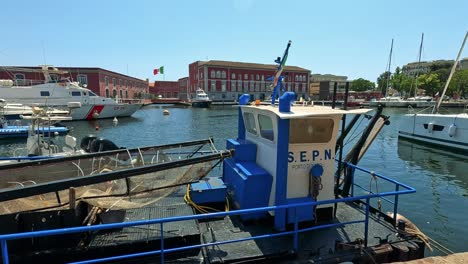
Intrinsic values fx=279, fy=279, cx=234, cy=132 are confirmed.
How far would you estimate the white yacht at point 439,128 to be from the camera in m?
22.8

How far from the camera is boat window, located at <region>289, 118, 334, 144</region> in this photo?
557cm

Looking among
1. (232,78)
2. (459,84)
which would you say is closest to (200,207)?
(232,78)

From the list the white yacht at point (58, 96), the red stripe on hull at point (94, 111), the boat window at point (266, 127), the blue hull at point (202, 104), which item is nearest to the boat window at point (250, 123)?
the boat window at point (266, 127)

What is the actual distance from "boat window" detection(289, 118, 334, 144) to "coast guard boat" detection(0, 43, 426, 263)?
0.07ft

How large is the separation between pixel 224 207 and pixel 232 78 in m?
99.7

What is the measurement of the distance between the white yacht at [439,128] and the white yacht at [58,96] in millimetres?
42943

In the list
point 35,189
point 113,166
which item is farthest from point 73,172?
point 35,189

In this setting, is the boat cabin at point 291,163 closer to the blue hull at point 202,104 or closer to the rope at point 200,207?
the rope at point 200,207

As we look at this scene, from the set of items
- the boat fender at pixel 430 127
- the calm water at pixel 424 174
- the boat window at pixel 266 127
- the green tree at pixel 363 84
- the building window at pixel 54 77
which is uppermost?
the green tree at pixel 363 84

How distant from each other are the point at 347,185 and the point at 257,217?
3239 mm

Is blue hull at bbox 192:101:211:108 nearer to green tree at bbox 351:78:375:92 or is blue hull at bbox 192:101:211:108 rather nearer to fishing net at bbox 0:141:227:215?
fishing net at bbox 0:141:227:215

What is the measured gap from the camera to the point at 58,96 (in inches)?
1748

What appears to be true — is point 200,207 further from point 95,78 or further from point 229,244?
point 95,78

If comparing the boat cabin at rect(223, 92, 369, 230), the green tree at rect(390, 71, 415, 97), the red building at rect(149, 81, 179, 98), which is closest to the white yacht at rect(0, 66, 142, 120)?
the boat cabin at rect(223, 92, 369, 230)
